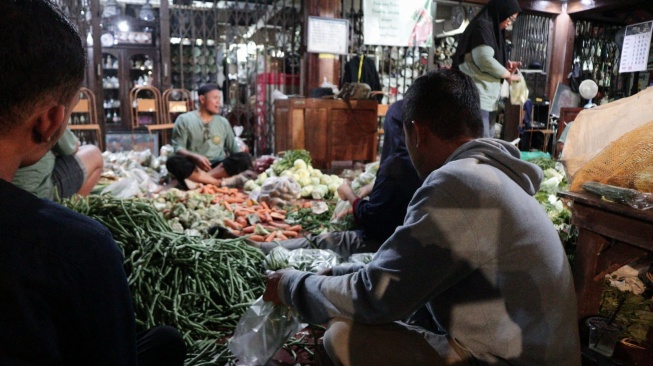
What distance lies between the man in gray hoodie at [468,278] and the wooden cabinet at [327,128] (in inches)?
234

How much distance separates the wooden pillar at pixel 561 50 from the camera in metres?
10.6

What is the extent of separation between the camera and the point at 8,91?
96 cm

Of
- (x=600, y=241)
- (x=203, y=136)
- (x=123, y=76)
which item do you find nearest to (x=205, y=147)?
(x=203, y=136)

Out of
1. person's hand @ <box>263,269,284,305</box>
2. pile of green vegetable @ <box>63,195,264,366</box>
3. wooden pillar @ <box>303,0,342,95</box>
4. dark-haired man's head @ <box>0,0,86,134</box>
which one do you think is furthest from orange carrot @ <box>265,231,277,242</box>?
wooden pillar @ <box>303,0,342,95</box>

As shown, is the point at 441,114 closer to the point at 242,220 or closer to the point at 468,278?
the point at 468,278

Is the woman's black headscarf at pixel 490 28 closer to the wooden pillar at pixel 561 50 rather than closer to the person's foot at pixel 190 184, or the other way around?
the person's foot at pixel 190 184

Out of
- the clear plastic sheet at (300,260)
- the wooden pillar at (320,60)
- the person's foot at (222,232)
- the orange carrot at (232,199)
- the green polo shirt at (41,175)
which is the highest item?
the wooden pillar at (320,60)

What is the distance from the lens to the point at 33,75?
974mm

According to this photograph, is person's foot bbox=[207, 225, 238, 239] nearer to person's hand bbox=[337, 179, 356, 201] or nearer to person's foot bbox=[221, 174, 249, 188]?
person's hand bbox=[337, 179, 356, 201]

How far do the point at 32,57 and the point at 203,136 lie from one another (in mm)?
5729

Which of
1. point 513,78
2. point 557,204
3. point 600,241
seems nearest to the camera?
point 600,241

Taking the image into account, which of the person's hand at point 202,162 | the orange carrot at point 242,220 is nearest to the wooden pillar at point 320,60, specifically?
the person's hand at point 202,162

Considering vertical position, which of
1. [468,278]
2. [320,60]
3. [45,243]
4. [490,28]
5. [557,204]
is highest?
[490,28]

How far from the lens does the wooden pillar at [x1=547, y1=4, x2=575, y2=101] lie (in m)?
10.6
